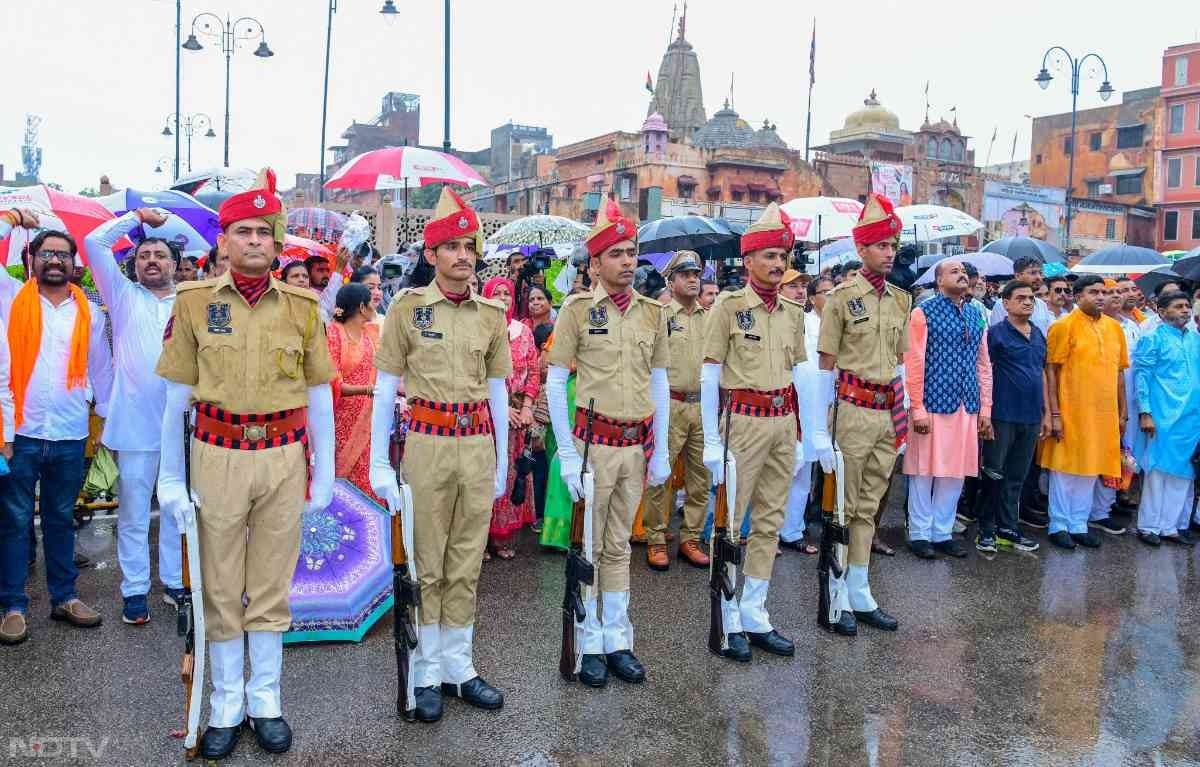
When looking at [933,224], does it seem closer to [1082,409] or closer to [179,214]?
[1082,409]

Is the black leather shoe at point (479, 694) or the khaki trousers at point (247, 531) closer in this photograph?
the khaki trousers at point (247, 531)

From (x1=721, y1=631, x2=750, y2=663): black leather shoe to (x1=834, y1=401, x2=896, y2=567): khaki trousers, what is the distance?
1.03m

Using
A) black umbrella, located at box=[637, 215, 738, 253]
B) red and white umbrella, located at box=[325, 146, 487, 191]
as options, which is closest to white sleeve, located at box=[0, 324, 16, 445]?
red and white umbrella, located at box=[325, 146, 487, 191]

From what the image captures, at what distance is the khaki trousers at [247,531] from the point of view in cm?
390

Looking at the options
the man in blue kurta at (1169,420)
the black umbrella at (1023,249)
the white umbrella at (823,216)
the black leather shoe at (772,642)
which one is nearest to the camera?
the black leather shoe at (772,642)

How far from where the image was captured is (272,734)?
3.98 meters

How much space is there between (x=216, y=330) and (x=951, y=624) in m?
4.44

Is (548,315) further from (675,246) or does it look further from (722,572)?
(675,246)

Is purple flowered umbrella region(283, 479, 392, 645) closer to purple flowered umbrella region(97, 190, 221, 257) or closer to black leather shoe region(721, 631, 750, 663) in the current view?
black leather shoe region(721, 631, 750, 663)

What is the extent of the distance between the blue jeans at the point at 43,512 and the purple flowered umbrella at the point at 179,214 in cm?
206

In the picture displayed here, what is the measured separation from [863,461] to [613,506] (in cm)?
167

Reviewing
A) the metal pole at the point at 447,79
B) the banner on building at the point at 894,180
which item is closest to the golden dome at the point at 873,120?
the banner on building at the point at 894,180

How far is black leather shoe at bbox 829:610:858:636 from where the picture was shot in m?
5.55

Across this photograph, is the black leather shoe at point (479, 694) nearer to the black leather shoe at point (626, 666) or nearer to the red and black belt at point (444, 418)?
the black leather shoe at point (626, 666)
